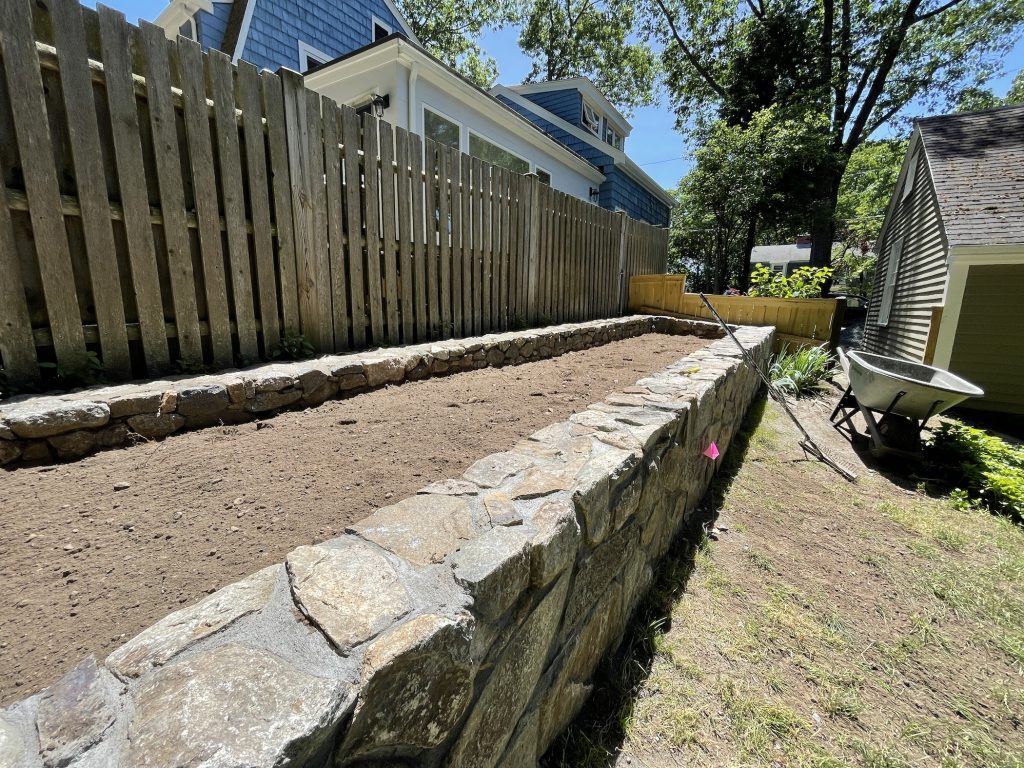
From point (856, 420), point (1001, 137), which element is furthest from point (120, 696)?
point (1001, 137)

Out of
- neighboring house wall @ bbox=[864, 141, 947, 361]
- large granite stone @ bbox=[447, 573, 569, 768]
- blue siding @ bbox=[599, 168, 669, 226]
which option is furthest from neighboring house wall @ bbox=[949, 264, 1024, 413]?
large granite stone @ bbox=[447, 573, 569, 768]

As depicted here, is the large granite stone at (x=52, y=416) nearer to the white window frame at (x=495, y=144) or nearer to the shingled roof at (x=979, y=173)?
the white window frame at (x=495, y=144)

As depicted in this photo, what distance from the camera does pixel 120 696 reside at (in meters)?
0.65

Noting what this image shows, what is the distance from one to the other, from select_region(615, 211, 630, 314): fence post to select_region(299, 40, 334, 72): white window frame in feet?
20.1

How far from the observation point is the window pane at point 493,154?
7879 mm

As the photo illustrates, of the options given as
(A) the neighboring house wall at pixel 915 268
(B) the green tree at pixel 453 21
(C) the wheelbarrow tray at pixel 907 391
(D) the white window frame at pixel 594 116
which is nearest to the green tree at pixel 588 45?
(B) the green tree at pixel 453 21

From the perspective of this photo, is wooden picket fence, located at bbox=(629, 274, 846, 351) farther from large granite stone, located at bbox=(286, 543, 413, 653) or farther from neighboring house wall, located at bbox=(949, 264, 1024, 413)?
large granite stone, located at bbox=(286, 543, 413, 653)

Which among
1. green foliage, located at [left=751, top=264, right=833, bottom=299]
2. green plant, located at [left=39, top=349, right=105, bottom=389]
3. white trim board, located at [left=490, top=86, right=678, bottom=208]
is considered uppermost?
white trim board, located at [left=490, top=86, right=678, bottom=208]

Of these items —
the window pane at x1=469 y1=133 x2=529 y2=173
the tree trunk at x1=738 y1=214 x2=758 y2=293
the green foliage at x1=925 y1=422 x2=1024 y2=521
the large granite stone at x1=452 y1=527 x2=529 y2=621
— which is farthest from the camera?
the tree trunk at x1=738 y1=214 x2=758 y2=293

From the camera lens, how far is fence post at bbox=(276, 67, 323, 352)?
9.45 ft

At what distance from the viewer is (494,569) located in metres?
0.97

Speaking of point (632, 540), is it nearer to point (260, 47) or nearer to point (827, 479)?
point (827, 479)

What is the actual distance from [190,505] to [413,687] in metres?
1.12

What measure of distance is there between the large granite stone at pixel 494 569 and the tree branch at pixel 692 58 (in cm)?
1632
